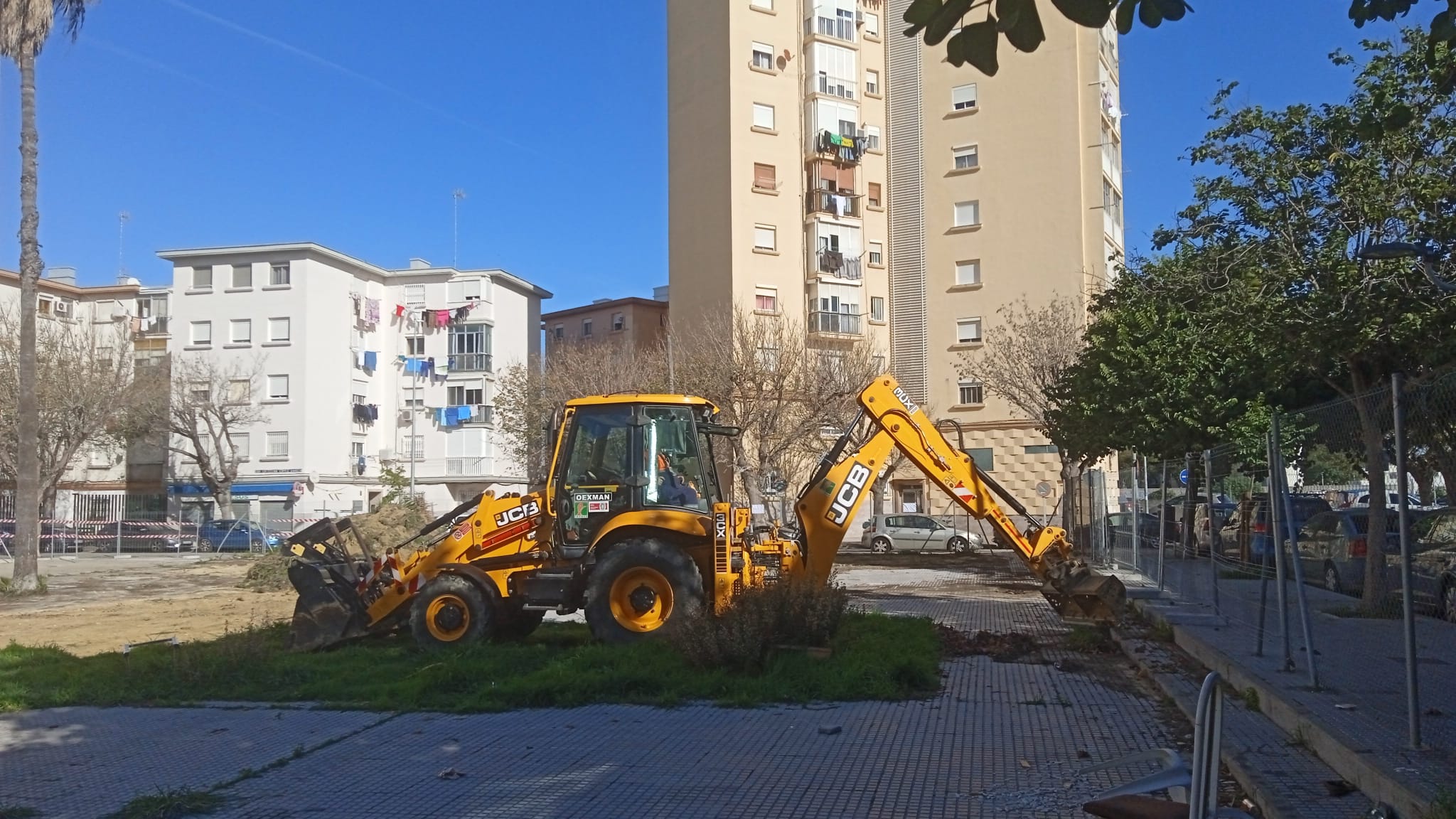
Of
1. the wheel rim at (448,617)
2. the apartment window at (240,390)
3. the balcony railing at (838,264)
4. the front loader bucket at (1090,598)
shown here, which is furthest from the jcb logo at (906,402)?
the apartment window at (240,390)

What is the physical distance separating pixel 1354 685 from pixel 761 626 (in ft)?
14.8

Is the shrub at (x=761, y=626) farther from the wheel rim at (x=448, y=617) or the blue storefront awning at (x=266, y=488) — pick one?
the blue storefront awning at (x=266, y=488)

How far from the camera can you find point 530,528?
13.0m

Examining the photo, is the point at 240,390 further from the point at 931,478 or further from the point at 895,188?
the point at 931,478

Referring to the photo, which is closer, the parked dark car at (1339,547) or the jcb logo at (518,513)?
the parked dark car at (1339,547)

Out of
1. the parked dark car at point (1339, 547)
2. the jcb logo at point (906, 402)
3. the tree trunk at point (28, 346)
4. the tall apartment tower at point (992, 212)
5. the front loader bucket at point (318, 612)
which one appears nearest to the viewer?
the parked dark car at point (1339, 547)

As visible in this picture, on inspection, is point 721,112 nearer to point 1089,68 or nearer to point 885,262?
point 885,262

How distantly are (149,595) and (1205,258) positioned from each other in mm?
20362

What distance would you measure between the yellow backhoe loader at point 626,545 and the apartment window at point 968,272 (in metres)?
33.8

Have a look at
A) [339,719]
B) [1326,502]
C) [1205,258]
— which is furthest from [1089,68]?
[339,719]

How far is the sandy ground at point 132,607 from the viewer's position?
15.8m

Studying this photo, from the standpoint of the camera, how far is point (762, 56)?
4678cm

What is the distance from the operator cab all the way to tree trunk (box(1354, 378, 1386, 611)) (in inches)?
245

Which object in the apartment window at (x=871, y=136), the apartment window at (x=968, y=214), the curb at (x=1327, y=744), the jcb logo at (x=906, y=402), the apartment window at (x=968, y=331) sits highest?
the apartment window at (x=871, y=136)
